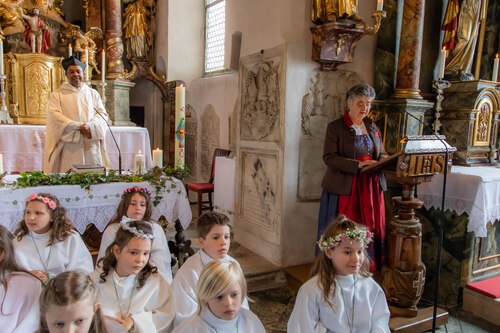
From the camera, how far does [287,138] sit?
438 cm

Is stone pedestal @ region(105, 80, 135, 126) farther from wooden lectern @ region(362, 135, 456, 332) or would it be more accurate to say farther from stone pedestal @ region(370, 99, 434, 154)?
wooden lectern @ region(362, 135, 456, 332)

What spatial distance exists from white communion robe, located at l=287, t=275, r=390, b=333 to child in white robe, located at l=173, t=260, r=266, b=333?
0.40m

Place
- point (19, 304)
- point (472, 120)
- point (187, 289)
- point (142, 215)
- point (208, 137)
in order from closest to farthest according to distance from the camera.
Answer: point (19, 304), point (187, 289), point (142, 215), point (472, 120), point (208, 137)

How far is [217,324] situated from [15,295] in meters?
1.11

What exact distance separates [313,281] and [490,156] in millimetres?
3657

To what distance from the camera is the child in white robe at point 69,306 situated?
1667 mm

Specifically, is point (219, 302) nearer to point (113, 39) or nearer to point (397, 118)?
point (397, 118)

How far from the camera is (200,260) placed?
2650 mm

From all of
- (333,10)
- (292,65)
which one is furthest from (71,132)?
(333,10)

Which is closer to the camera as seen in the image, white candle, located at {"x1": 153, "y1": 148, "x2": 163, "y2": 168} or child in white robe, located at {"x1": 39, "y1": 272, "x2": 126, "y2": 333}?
child in white robe, located at {"x1": 39, "y1": 272, "x2": 126, "y2": 333}

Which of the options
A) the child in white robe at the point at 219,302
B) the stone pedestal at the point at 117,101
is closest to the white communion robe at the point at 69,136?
the child in white robe at the point at 219,302

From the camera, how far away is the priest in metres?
4.61

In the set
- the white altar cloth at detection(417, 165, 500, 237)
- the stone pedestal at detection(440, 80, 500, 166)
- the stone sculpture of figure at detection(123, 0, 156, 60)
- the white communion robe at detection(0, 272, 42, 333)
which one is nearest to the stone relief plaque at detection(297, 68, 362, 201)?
the white altar cloth at detection(417, 165, 500, 237)

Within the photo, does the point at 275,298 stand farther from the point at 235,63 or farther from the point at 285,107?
the point at 235,63
